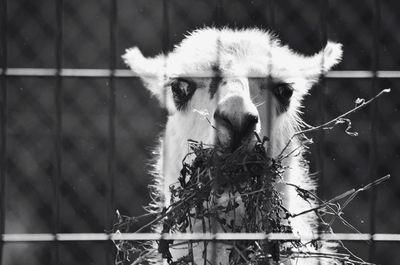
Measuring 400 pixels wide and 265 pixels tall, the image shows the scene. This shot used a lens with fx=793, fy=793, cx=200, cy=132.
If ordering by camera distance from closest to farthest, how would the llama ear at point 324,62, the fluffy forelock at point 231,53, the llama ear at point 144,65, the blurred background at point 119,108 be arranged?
1. the fluffy forelock at point 231,53
2. the llama ear at point 324,62
3. the llama ear at point 144,65
4. the blurred background at point 119,108

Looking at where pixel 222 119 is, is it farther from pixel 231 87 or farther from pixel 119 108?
pixel 119 108

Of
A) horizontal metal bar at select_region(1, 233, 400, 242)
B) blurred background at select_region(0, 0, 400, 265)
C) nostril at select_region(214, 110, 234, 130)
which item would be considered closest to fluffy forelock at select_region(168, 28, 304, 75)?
nostril at select_region(214, 110, 234, 130)

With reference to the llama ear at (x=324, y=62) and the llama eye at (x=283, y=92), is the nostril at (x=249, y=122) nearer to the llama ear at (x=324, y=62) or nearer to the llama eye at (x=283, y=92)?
the llama eye at (x=283, y=92)

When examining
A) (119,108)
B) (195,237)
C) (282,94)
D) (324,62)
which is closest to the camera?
(195,237)

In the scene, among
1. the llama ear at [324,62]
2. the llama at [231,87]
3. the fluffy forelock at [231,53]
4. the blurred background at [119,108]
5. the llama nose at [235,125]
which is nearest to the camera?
the llama nose at [235,125]

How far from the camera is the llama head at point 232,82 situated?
5.56ft

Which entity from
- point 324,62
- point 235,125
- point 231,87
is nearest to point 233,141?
point 235,125

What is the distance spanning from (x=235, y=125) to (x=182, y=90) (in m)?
0.44

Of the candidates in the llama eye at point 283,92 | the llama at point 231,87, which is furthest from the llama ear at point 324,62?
the llama eye at point 283,92

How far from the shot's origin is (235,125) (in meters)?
1.66

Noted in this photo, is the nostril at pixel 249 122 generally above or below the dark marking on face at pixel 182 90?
below

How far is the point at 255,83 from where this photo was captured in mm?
1967

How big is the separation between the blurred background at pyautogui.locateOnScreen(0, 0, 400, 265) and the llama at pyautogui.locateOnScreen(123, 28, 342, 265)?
0.48 metres

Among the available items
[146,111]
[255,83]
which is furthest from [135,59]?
[146,111]
